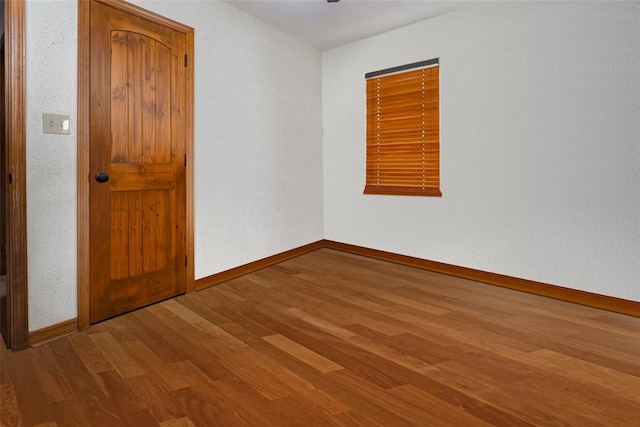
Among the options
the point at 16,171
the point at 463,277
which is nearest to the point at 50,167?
the point at 16,171

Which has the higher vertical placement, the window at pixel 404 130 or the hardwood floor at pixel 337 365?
the window at pixel 404 130

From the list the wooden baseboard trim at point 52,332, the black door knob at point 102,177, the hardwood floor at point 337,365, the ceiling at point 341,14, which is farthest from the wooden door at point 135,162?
the ceiling at point 341,14

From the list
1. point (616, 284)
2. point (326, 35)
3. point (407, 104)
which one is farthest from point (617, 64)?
point (326, 35)

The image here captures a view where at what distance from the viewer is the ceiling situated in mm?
4066

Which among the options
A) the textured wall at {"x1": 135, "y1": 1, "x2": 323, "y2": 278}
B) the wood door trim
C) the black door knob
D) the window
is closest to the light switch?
the wood door trim

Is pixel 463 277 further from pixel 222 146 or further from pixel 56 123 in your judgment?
pixel 56 123

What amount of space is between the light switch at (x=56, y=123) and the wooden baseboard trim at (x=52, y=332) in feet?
3.67

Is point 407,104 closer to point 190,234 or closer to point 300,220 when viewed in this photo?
point 300,220

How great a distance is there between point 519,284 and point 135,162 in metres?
3.17

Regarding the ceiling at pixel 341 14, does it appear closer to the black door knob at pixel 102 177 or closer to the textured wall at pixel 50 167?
the textured wall at pixel 50 167

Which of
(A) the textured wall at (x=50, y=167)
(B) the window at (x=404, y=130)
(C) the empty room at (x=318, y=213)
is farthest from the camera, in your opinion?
(B) the window at (x=404, y=130)

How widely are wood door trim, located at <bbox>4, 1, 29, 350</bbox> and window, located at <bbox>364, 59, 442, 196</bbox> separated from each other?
335cm

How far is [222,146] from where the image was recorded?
4.00 meters

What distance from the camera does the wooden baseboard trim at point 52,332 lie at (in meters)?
2.52
